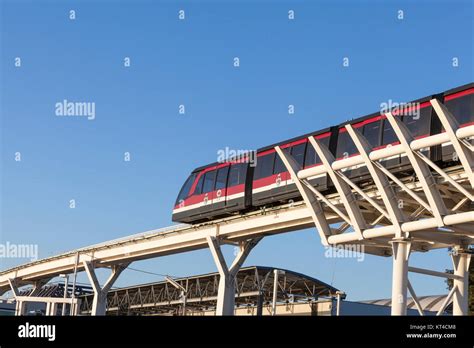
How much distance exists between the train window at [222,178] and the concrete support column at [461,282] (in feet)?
37.1

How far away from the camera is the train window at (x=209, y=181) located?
3472 centimetres

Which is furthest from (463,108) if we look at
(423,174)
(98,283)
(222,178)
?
(98,283)

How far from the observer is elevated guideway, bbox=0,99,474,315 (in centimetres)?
2223

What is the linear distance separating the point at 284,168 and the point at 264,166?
156cm

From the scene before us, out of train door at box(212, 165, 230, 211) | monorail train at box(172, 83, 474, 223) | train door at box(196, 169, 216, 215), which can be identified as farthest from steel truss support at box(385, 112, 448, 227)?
train door at box(196, 169, 216, 215)

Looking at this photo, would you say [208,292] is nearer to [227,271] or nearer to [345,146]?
[227,271]

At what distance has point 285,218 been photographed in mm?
30266

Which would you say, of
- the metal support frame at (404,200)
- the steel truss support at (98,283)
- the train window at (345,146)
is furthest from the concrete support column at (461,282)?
the steel truss support at (98,283)

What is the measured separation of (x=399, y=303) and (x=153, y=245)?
18883mm

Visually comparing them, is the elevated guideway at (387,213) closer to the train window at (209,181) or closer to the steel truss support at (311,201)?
the steel truss support at (311,201)

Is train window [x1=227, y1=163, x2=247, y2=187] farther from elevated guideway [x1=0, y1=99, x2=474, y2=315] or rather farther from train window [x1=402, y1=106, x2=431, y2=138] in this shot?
train window [x1=402, y1=106, x2=431, y2=138]

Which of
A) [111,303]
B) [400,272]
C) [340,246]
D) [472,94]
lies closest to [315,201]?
Result: [340,246]

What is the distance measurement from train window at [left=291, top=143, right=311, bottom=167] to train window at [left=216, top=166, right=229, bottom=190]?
426cm
